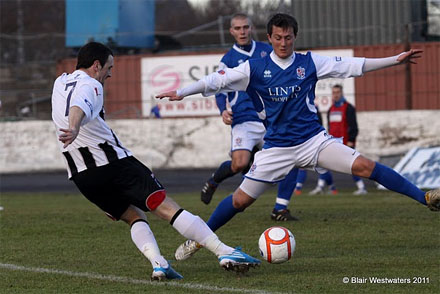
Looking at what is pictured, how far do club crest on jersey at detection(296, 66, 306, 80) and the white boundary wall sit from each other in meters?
16.1

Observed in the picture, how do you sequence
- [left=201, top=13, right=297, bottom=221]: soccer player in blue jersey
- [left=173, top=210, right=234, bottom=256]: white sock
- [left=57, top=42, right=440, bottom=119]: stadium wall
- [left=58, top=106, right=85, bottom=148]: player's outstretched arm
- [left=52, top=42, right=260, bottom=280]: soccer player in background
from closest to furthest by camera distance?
[left=58, top=106, right=85, bottom=148]: player's outstretched arm, [left=52, top=42, right=260, bottom=280]: soccer player in background, [left=173, top=210, right=234, bottom=256]: white sock, [left=201, top=13, right=297, bottom=221]: soccer player in blue jersey, [left=57, top=42, right=440, bottom=119]: stadium wall

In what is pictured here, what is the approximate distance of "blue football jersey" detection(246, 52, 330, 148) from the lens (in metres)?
7.57

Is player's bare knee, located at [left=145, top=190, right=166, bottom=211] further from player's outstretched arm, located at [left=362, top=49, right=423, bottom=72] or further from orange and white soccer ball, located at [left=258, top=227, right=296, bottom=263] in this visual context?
player's outstretched arm, located at [left=362, top=49, right=423, bottom=72]

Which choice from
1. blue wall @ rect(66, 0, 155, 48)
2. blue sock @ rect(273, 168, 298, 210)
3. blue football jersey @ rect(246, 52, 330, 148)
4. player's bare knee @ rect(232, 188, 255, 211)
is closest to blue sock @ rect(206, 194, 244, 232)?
player's bare knee @ rect(232, 188, 255, 211)

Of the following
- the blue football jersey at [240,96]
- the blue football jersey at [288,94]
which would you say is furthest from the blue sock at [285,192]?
the blue football jersey at [288,94]

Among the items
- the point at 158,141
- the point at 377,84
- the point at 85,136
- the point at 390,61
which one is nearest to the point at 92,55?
the point at 85,136

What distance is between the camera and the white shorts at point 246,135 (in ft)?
35.7

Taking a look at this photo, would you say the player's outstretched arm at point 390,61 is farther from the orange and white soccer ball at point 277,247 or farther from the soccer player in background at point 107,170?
the soccer player in background at point 107,170

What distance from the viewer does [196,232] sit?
6.81 meters

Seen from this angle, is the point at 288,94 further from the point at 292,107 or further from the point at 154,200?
the point at 154,200

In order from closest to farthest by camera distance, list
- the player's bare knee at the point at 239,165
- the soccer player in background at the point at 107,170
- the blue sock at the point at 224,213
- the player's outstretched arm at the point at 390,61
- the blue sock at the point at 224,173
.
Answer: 1. the soccer player in background at the point at 107,170
2. the player's outstretched arm at the point at 390,61
3. the blue sock at the point at 224,213
4. the player's bare knee at the point at 239,165
5. the blue sock at the point at 224,173

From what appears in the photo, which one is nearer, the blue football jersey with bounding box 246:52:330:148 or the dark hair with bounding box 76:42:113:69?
the dark hair with bounding box 76:42:113:69

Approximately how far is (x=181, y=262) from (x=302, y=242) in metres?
1.72

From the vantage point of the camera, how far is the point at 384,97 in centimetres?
2681
